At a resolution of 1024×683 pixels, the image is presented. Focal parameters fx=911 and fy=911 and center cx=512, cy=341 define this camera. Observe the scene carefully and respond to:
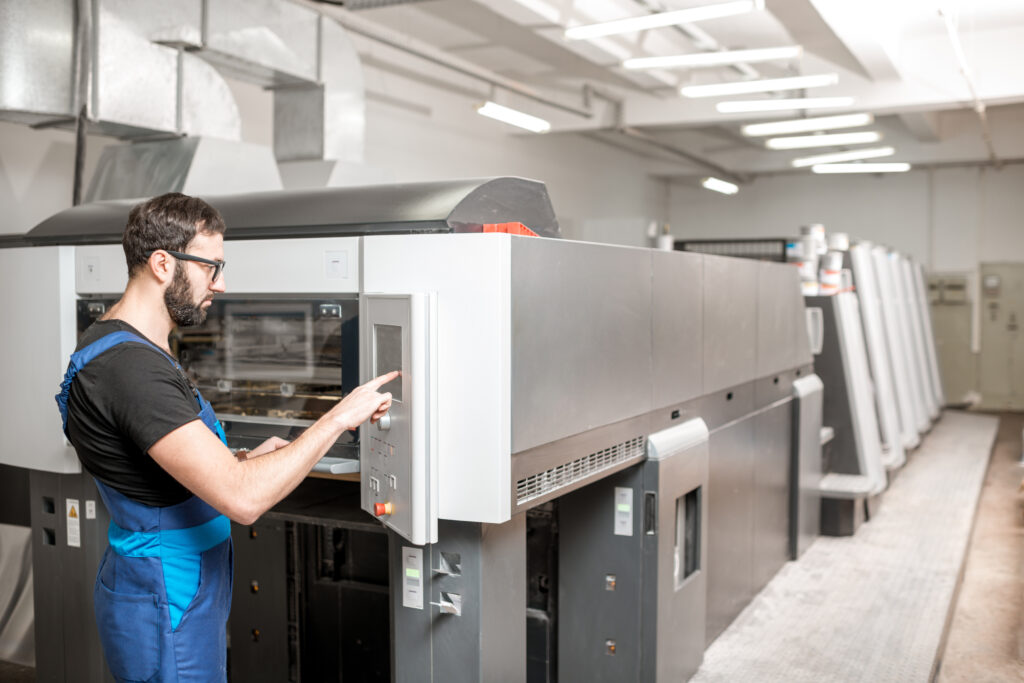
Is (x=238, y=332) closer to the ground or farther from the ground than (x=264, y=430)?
farther from the ground

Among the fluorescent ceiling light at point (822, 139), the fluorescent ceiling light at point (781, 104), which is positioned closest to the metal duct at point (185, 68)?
the fluorescent ceiling light at point (781, 104)

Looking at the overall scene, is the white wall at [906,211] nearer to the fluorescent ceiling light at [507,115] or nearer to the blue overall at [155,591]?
the fluorescent ceiling light at [507,115]

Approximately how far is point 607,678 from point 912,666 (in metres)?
1.28


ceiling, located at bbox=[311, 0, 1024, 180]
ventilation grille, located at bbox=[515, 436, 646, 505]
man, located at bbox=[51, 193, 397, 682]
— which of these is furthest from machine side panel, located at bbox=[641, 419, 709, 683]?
ceiling, located at bbox=[311, 0, 1024, 180]

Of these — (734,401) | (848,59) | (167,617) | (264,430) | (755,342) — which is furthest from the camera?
(848,59)

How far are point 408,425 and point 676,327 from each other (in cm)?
137

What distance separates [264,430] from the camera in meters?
2.53

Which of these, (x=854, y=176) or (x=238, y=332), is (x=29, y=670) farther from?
(x=854, y=176)

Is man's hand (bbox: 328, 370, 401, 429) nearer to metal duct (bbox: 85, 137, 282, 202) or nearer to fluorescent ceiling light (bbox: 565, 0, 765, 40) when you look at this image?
metal duct (bbox: 85, 137, 282, 202)

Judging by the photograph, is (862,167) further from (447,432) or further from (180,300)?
(180,300)

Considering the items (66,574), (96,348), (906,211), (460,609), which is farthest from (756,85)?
(906,211)

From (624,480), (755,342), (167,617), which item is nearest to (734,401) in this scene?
(755,342)

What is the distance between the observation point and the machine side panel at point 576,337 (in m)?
2.12

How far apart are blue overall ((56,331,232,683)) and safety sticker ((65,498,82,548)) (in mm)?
1085
